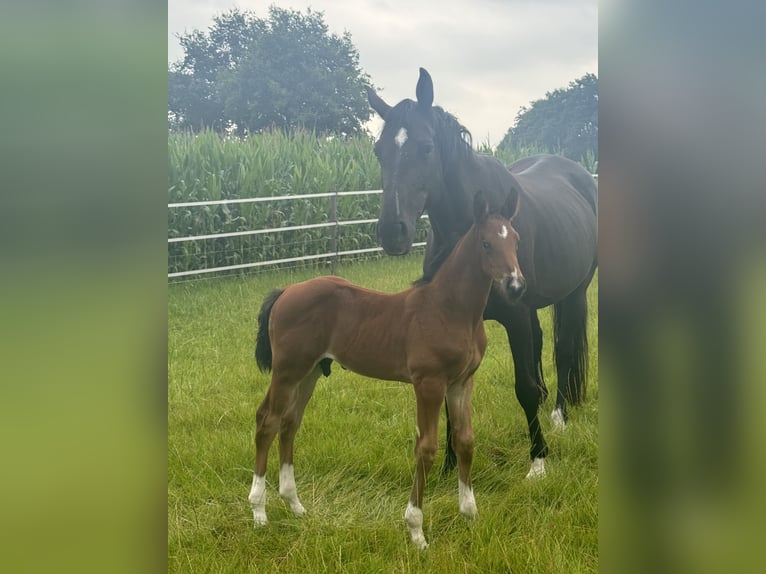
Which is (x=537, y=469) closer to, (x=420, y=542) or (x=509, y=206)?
(x=420, y=542)

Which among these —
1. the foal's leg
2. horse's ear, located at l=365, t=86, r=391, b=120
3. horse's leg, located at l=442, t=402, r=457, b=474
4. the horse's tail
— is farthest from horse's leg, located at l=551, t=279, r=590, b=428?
horse's ear, located at l=365, t=86, r=391, b=120

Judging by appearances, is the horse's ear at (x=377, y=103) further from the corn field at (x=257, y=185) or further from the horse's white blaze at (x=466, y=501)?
the horse's white blaze at (x=466, y=501)

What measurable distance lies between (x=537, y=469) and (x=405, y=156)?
1.00 metres

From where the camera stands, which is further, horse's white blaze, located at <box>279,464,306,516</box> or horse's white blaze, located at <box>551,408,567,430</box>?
horse's white blaze, located at <box>551,408,567,430</box>

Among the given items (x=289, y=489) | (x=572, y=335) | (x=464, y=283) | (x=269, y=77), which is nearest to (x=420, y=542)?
(x=289, y=489)

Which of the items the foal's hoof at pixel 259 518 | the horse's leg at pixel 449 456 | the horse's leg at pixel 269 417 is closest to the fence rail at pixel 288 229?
the horse's leg at pixel 269 417

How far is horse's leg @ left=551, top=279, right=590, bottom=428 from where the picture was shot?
2.41 metres

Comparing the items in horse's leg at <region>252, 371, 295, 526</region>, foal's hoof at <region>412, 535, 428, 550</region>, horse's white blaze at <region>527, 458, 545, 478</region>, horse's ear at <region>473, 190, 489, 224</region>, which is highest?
horse's ear at <region>473, 190, 489, 224</region>

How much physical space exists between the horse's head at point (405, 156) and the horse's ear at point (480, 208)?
0.17 metres

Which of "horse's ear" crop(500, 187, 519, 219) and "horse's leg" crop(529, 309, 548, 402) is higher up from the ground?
"horse's ear" crop(500, 187, 519, 219)

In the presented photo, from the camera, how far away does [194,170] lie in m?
1.86

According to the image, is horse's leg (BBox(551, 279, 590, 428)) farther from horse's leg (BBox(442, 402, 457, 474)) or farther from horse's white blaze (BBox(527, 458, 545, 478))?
horse's leg (BBox(442, 402, 457, 474))

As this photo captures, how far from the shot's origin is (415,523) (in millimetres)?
1742
